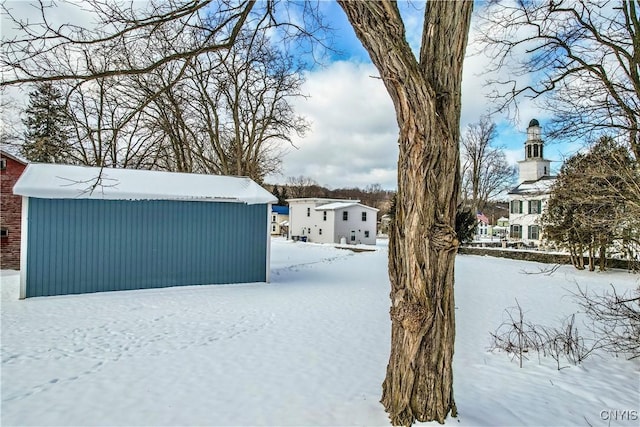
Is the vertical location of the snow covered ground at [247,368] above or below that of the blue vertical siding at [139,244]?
below

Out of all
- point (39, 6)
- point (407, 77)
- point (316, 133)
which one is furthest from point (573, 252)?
point (39, 6)

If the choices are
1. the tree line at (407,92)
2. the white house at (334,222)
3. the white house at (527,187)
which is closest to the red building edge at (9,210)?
the tree line at (407,92)

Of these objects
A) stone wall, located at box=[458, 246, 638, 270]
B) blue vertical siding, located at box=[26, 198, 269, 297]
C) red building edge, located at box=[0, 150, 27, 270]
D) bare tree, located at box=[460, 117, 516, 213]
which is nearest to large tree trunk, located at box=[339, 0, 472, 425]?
blue vertical siding, located at box=[26, 198, 269, 297]

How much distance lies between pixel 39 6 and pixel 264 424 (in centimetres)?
413

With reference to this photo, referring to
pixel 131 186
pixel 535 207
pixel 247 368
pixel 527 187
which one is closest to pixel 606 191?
pixel 247 368

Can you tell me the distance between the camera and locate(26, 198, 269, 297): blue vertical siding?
8.17 m

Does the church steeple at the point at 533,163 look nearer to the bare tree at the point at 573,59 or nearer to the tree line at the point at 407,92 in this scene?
the bare tree at the point at 573,59

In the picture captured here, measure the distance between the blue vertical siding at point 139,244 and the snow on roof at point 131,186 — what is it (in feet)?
0.74

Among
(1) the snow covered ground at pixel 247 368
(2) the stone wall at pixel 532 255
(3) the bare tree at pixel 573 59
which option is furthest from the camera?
(2) the stone wall at pixel 532 255

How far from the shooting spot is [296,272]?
43.4 ft

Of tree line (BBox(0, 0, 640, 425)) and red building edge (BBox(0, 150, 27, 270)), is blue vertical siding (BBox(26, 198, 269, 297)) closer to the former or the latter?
tree line (BBox(0, 0, 640, 425))

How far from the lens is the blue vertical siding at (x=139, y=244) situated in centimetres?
817

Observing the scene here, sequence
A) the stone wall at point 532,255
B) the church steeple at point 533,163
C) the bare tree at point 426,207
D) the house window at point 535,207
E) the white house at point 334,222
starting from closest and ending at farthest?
the bare tree at point 426,207 < the stone wall at point 532,255 < the house window at point 535,207 < the church steeple at point 533,163 < the white house at point 334,222

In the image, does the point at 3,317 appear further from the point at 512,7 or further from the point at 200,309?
the point at 512,7
